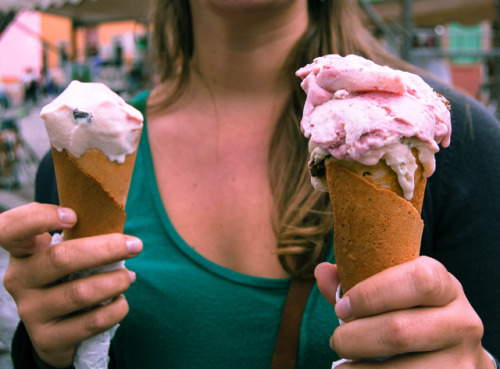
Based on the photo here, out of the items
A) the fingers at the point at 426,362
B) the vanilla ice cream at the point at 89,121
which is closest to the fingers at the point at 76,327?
the vanilla ice cream at the point at 89,121

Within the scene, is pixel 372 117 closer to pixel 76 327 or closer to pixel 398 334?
pixel 398 334

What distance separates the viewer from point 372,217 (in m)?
0.98

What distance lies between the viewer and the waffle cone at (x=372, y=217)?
97 centimetres

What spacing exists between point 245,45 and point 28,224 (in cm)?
98

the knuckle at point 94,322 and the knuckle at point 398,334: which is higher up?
the knuckle at point 398,334

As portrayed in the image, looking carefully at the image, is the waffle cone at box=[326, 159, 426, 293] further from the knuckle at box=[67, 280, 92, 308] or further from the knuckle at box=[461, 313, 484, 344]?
the knuckle at box=[67, 280, 92, 308]

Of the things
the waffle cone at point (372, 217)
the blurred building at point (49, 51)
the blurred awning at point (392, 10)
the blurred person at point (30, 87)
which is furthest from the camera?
the blurred person at point (30, 87)

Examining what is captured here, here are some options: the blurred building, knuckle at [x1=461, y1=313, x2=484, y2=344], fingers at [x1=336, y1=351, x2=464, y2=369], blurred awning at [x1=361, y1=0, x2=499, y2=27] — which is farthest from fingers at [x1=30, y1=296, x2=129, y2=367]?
the blurred building

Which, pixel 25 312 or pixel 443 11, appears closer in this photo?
pixel 25 312

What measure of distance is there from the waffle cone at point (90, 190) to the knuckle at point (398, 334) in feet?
2.40

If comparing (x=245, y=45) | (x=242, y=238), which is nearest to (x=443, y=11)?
(x=245, y=45)

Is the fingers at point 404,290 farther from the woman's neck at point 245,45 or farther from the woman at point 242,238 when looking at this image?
the woman's neck at point 245,45

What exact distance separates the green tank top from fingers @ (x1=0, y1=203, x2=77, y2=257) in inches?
17.0

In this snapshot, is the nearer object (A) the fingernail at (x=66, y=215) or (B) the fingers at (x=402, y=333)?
(B) the fingers at (x=402, y=333)
